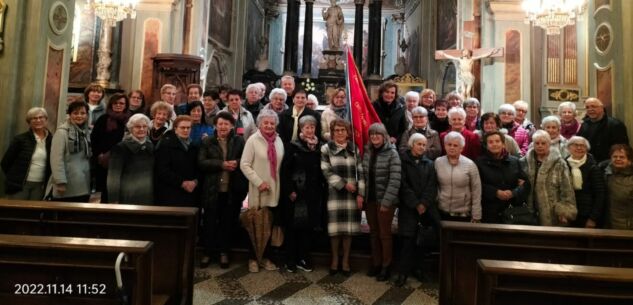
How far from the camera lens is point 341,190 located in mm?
3869

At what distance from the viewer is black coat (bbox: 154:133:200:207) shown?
3736 mm

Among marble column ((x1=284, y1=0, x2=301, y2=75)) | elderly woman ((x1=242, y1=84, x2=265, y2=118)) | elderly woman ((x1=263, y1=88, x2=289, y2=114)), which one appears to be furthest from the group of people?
marble column ((x1=284, y1=0, x2=301, y2=75))

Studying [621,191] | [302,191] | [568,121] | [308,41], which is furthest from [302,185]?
[308,41]

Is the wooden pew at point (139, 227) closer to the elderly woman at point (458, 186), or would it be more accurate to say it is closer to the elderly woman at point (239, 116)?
the elderly woman at point (239, 116)

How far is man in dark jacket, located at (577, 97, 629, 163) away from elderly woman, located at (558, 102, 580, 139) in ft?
0.57

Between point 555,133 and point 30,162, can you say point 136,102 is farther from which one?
point 555,133

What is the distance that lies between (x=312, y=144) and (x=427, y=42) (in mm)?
11766

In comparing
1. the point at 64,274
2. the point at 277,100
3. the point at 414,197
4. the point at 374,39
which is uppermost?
the point at 374,39

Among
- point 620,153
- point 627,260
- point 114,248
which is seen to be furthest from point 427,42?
point 114,248

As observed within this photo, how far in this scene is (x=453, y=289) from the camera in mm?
2945

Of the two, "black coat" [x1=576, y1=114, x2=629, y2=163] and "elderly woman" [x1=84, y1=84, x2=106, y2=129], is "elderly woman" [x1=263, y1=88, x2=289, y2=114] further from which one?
"black coat" [x1=576, y1=114, x2=629, y2=163]

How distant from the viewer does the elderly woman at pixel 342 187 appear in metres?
3.81

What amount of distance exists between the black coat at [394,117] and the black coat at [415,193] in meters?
0.61

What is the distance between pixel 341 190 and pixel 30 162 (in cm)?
280
